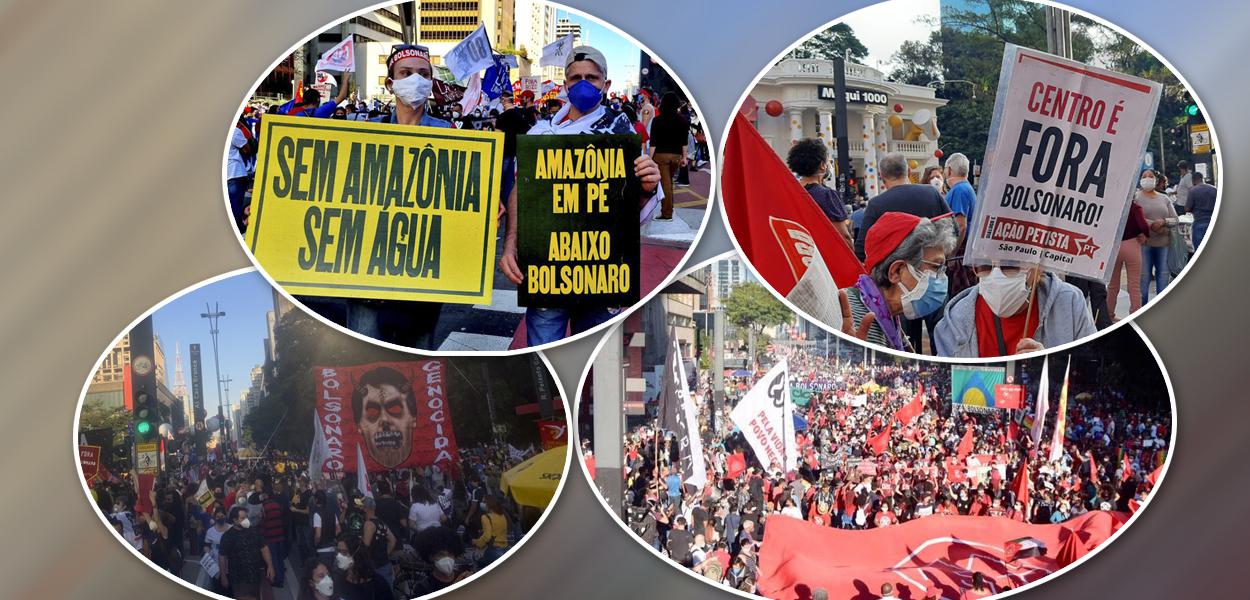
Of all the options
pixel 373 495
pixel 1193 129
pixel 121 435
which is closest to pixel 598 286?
pixel 373 495

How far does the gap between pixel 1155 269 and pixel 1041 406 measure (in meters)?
0.47

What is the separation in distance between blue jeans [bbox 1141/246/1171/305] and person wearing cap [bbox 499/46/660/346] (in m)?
1.30

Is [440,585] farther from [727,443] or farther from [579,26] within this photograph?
[579,26]

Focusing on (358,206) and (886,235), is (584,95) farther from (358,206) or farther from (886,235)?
(886,235)

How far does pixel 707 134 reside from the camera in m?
3.14

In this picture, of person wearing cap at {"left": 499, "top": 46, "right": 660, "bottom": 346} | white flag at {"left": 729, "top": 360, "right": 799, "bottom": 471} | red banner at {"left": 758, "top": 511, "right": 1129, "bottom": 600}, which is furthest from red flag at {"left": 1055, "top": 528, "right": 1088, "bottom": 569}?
person wearing cap at {"left": 499, "top": 46, "right": 660, "bottom": 346}

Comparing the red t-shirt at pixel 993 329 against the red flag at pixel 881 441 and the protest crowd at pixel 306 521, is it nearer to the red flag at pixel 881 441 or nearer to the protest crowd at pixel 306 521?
the red flag at pixel 881 441

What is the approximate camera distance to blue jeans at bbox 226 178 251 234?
3.17 m

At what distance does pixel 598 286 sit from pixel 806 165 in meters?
0.63

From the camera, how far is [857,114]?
314 cm

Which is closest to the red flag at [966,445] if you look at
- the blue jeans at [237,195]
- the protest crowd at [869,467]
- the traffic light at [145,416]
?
the protest crowd at [869,467]

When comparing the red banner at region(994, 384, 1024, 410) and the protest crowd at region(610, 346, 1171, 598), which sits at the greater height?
the red banner at region(994, 384, 1024, 410)

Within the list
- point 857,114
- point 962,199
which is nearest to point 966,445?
point 962,199

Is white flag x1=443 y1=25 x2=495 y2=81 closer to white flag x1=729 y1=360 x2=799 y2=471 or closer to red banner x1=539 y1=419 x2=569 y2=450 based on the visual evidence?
red banner x1=539 y1=419 x2=569 y2=450
